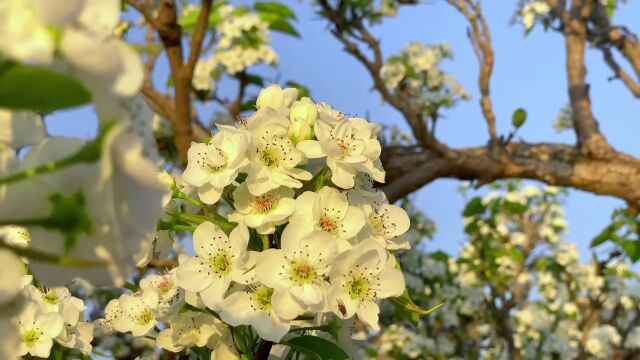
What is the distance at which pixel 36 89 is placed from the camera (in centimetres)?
36

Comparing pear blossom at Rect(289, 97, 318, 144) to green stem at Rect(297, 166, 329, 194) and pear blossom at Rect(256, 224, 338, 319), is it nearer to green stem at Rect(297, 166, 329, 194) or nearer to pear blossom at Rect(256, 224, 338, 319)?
green stem at Rect(297, 166, 329, 194)

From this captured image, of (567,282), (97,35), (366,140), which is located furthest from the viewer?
(567,282)

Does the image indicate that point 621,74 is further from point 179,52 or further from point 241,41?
point 179,52

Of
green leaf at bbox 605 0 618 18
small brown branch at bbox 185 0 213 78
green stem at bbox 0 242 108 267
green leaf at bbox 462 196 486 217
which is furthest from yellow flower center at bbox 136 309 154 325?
green leaf at bbox 605 0 618 18

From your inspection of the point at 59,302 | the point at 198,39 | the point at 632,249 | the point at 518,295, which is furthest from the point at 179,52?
the point at 518,295

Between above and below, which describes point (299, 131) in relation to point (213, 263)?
above

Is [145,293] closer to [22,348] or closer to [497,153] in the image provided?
[22,348]

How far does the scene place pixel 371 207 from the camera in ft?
3.28

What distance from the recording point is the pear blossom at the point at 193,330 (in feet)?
3.31

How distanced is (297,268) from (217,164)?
0.66 ft

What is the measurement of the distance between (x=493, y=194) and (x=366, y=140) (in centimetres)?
474

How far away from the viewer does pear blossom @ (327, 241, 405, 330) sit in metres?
0.90

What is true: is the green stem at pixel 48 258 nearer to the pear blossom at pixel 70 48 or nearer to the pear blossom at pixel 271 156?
the pear blossom at pixel 70 48

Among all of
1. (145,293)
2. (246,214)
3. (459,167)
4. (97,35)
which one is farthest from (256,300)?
(459,167)
